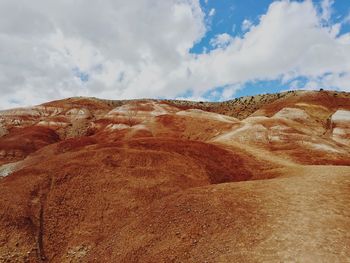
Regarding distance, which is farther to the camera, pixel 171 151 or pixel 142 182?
pixel 171 151

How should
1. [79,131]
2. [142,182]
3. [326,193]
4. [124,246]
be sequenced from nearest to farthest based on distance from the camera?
[124,246], [326,193], [142,182], [79,131]

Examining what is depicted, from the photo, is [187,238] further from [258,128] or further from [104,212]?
[258,128]

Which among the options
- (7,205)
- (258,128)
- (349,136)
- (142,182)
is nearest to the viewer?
(7,205)

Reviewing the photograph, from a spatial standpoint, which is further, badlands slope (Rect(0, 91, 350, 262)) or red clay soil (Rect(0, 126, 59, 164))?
red clay soil (Rect(0, 126, 59, 164))

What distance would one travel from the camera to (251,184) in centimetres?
2897

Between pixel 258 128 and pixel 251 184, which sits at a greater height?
pixel 258 128

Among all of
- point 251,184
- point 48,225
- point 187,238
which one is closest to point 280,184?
point 251,184

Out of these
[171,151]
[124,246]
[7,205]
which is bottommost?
[124,246]

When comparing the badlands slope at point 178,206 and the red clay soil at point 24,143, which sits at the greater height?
the red clay soil at point 24,143

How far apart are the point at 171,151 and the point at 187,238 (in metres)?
21.1

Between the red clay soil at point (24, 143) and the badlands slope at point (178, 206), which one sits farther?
the red clay soil at point (24, 143)

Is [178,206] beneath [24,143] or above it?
beneath

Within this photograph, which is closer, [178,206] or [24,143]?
[178,206]

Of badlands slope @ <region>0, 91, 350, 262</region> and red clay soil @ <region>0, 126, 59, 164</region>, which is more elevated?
red clay soil @ <region>0, 126, 59, 164</region>
